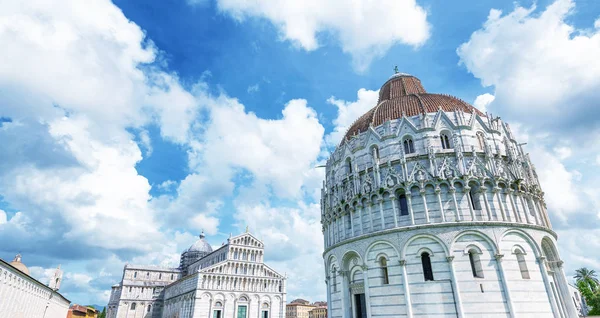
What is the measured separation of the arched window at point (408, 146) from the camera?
77.0ft

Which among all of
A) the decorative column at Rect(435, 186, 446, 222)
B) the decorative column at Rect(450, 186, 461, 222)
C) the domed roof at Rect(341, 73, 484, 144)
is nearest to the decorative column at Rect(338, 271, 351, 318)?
the decorative column at Rect(435, 186, 446, 222)

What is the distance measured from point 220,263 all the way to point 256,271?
678 cm

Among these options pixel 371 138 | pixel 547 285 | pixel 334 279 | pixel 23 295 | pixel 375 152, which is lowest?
pixel 23 295

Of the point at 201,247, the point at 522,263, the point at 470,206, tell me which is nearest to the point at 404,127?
the point at 470,206

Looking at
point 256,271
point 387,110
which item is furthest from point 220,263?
point 387,110

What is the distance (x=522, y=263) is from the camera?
19.8 metres

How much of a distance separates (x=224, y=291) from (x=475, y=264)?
4436cm

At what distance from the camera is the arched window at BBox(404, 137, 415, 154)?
2347 cm

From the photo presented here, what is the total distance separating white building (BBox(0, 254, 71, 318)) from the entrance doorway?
2017 centimetres

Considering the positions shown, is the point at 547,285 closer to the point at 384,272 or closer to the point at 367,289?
the point at 384,272

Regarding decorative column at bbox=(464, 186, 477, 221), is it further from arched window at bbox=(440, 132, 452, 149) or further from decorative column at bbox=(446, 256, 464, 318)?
arched window at bbox=(440, 132, 452, 149)

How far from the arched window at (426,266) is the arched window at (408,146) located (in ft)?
23.2

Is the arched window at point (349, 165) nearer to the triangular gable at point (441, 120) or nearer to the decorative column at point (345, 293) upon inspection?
the triangular gable at point (441, 120)

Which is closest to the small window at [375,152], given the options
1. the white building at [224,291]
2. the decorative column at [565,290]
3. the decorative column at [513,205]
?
the decorative column at [513,205]
